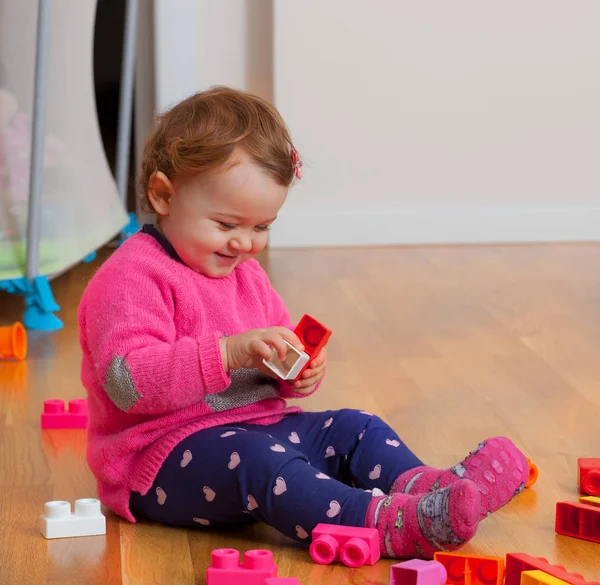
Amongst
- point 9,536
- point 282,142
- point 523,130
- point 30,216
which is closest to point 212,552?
point 9,536

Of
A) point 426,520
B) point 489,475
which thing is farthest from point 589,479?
point 426,520

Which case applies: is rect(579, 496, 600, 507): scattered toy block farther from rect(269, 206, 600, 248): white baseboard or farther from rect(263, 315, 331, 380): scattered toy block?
rect(269, 206, 600, 248): white baseboard

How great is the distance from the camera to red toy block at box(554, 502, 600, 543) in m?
0.99

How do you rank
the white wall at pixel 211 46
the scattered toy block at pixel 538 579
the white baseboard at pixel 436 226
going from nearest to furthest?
the scattered toy block at pixel 538 579, the white wall at pixel 211 46, the white baseboard at pixel 436 226

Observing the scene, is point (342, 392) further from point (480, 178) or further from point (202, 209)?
point (480, 178)

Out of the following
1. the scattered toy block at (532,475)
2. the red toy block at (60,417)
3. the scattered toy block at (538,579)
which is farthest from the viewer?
the red toy block at (60,417)

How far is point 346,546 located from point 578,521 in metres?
0.24

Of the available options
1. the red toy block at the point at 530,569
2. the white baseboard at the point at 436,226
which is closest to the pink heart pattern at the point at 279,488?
the red toy block at the point at 530,569

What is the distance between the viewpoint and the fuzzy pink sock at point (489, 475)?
99 cm

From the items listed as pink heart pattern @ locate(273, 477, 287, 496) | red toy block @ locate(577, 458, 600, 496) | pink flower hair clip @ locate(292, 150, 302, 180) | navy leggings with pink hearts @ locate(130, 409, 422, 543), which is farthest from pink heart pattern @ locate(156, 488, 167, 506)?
red toy block @ locate(577, 458, 600, 496)

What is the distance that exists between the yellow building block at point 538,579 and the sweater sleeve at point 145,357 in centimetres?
32

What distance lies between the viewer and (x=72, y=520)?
1.00m

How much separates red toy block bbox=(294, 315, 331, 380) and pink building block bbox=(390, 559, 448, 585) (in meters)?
0.25

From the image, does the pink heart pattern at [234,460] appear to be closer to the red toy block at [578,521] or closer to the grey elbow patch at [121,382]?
the grey elbow patch at [121,382]
